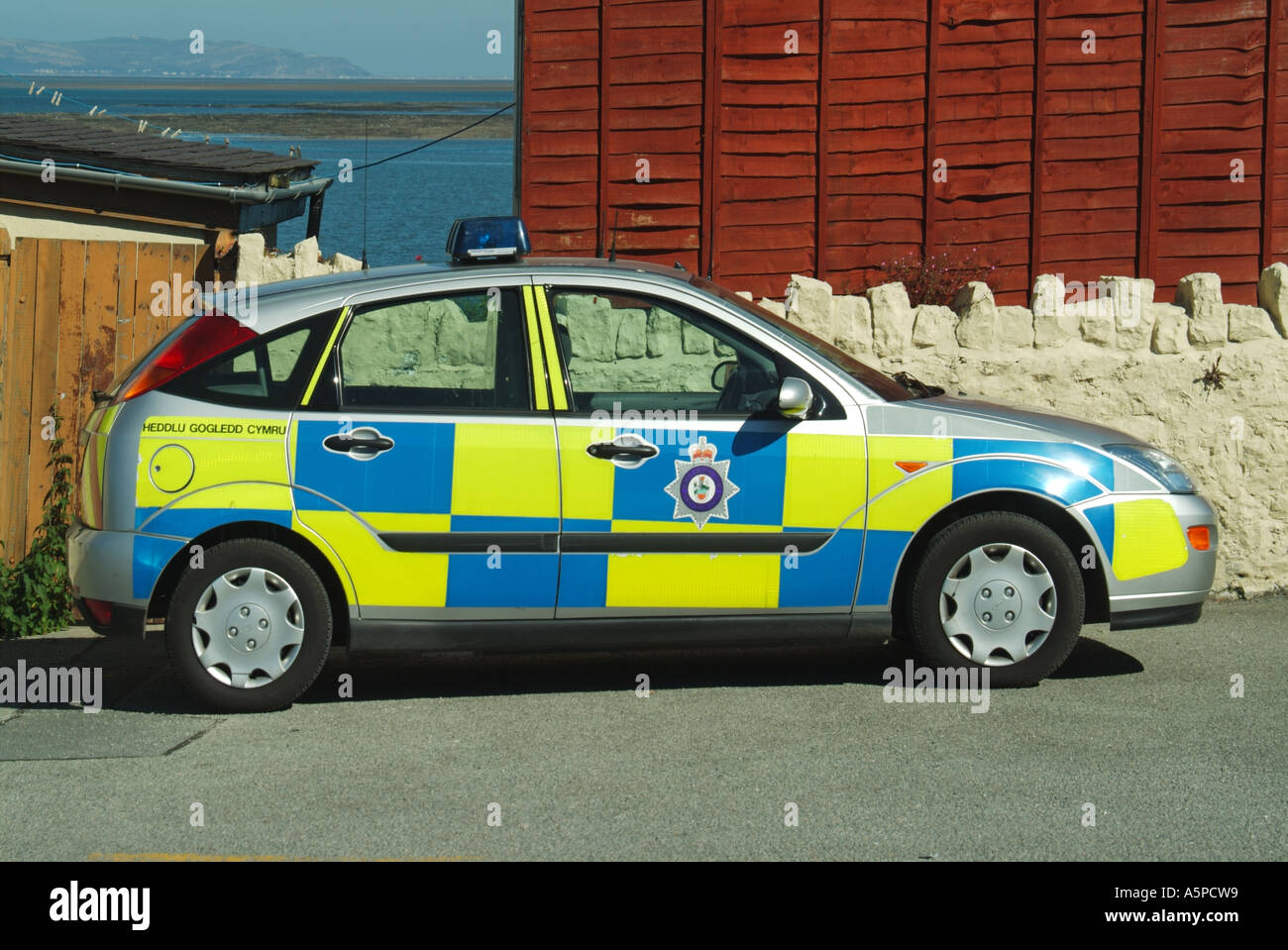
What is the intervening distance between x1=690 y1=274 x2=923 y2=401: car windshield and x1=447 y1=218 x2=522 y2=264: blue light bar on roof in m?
0.72

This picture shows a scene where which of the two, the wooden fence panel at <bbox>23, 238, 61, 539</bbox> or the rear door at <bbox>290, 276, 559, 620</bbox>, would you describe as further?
the wooden fence panel at <bbox>23, 238, 61, 539</bbox>

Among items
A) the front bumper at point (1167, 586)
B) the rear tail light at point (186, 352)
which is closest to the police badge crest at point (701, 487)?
the front bumper at point (1167, 586)

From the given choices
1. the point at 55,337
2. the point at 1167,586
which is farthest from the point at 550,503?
the point at 55,337

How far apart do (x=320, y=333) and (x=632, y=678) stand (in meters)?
1.87

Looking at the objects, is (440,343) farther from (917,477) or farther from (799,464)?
(917,477)

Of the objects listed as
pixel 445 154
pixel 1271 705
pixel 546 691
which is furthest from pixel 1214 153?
pixel 445 154

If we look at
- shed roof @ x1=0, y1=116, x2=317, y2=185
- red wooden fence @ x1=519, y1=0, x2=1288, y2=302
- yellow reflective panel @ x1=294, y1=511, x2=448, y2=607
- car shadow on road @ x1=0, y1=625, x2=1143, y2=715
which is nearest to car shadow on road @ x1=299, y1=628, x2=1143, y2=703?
car shadow on road @ x1=0, y1=625, x2=1143, y2=715

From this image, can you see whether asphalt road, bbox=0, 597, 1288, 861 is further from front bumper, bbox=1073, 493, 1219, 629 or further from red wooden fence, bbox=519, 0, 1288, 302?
red wooden fence, bbox=519, 0, 1288, 302

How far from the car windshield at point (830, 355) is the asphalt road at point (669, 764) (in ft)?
3.79

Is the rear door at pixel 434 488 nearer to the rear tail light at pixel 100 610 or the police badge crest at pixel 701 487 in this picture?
the police badge crest at pixel 701 487

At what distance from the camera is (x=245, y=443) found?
5770mm

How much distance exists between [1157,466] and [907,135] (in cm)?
710

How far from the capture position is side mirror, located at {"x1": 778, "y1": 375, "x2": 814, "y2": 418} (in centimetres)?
571

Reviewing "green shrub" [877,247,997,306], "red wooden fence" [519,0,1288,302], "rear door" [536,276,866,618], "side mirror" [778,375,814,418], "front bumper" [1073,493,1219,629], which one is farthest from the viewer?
"red wooden fence" [519,0,1288,302]
